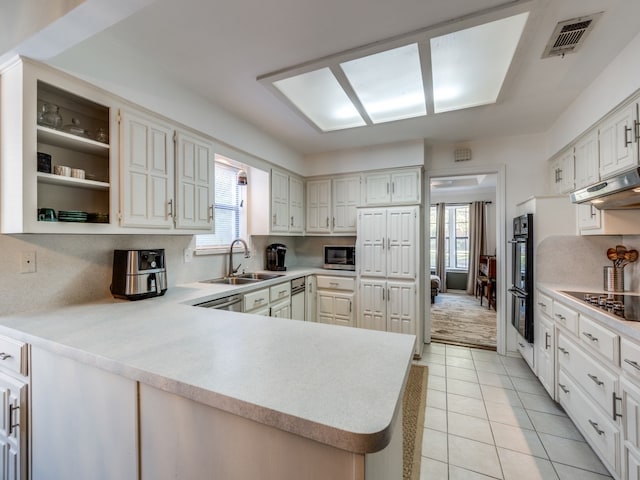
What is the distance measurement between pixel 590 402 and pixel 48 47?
3.63 m

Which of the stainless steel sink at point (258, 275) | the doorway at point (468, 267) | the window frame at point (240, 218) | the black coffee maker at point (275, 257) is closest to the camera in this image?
the window frame at point (240, 218)

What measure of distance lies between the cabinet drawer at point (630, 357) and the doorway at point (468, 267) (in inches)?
81.7

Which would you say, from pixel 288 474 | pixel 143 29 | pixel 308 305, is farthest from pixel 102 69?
pixel 308 305

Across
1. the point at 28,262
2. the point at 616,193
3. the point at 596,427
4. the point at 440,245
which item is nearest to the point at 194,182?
the point at 28,262

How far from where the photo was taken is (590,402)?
178 cm

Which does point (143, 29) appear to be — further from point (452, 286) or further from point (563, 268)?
point (452, 286)

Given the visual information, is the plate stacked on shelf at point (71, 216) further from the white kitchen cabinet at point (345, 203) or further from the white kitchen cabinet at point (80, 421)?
the white kitchen cabinet at point (345, 203)

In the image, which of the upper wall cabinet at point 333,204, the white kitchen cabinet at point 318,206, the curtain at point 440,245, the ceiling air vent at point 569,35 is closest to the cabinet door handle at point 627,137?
the ceiling air vent at point 569,35

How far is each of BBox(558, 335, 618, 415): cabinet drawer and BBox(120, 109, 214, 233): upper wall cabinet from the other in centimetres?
296

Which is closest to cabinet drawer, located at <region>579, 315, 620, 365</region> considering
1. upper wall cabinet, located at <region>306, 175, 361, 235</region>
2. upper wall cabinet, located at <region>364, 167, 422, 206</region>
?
upper wall cabinet, located at <region>364, 167, 422, 206</region>

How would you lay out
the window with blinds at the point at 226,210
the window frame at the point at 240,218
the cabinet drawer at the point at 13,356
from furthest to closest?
the window with blinds at the point at 226,210 < the window frame at the point at 240,218 < the cabinet drawer at the point at 13,356

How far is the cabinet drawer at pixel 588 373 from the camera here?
5.22 ft

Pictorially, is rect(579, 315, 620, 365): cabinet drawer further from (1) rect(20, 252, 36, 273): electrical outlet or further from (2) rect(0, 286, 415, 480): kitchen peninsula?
(1) rect(20, 252, 36, 273): electrical outlet

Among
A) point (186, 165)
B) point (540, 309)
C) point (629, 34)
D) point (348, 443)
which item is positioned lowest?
point (540, 309)
